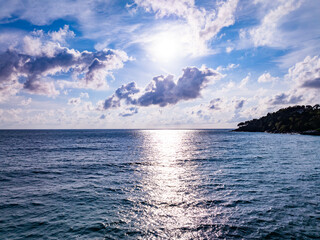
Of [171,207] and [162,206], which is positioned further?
[162,206]

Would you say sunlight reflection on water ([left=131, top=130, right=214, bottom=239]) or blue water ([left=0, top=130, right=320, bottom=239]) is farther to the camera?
sunlight reflection on water ([left=131, top=130, right=214, bottom=239])

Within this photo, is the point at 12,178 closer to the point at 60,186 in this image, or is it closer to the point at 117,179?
the point at 60,186

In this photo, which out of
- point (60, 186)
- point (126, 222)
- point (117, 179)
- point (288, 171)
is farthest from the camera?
point (288, 171)

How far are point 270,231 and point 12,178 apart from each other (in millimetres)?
34216

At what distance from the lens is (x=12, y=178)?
2862 centimetres

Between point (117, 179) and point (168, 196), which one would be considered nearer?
point (168, 196)

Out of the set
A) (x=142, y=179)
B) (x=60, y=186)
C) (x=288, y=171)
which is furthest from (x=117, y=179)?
(x=288, y=171)

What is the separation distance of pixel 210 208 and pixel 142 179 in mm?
13334

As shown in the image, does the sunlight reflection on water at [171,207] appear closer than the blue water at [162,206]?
No

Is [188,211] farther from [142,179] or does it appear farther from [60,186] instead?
[60,186]

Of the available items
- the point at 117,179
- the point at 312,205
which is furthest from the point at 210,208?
the point at 117,179

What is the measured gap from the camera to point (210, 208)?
680 inches

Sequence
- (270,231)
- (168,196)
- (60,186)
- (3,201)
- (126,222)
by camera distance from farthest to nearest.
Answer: (60,186)
(168,196)
(3,201)
(126,222)
(270,231)

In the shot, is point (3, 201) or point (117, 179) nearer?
point (3, 201)
